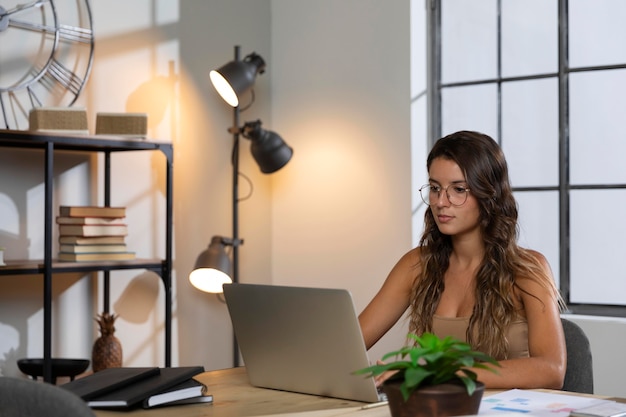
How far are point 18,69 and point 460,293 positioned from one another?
1.83 metres

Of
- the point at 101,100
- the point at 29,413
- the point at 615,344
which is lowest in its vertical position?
the point at 615,344

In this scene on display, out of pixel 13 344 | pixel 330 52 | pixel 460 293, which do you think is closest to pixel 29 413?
pixel 460 293

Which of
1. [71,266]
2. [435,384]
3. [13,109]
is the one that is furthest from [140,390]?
[13,109]

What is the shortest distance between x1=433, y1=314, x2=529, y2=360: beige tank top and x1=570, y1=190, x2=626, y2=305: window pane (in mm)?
1559

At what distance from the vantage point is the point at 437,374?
140cm

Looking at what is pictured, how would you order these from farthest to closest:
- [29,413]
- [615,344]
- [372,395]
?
[615,344], [372,395], [29,413]

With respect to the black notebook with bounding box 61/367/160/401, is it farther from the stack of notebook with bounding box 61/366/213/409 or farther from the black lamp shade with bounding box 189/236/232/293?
the black lamp shade with bounding box 189/236/232/293

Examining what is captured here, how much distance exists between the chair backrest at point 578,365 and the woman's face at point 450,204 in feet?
1.29

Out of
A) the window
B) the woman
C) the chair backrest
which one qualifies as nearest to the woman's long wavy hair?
the woman

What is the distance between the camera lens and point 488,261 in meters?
2.33

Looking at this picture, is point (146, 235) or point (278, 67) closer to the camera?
point (146, 235)

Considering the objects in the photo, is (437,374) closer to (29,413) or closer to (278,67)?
(29,413)

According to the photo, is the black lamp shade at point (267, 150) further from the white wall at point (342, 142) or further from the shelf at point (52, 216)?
the shelf at point (52, 216)

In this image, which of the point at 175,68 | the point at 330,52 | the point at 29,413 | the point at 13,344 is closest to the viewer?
the point at 29,413
